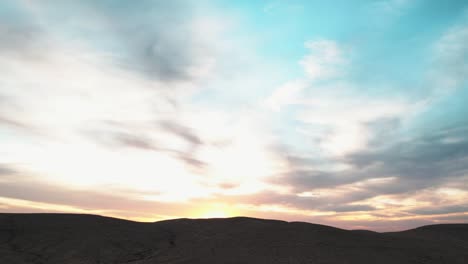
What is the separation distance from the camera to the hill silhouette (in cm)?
3925

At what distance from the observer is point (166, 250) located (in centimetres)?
4378

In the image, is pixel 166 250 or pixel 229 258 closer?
pixel 229 258

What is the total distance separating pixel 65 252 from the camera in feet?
139

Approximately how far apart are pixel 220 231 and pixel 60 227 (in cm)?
2510

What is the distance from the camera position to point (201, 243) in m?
45.7

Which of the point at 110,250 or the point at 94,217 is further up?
the point at 94,217

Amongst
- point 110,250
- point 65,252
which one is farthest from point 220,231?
point 65,252

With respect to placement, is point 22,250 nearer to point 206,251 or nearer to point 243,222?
point 206,251

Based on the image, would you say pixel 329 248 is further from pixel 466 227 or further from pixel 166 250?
pixel 466 227

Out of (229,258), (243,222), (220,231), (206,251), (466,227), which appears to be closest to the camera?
(229,258)

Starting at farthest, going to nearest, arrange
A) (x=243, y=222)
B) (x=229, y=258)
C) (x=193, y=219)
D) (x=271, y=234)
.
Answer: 1. (x=193, y=219)
2. (x=243, y=222)
3. (x=271, y=234)
4. (x=229, y=258)

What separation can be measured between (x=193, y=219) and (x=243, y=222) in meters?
10.4

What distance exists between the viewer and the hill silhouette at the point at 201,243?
39250 mm

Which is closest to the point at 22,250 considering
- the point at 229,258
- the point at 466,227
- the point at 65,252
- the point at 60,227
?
the point at 65,252
